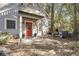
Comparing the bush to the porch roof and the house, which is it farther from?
the porch roof

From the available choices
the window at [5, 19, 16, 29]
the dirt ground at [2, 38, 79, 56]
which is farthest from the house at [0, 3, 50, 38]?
the dirt ground at [2, 38, 79, 56]

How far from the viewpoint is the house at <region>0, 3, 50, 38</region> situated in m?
3.64

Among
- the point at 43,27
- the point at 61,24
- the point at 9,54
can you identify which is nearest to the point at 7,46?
the point at 9,54

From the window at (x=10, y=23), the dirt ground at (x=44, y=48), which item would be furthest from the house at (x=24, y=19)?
the dirt ground at (x=44, y=48)

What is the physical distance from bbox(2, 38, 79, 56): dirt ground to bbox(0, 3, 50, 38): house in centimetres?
14

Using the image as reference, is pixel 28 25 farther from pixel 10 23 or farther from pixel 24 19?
pixel 10 23

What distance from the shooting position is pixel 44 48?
368 centimetres

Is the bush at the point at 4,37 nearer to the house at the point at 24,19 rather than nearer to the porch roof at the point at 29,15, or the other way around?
the house at the point at 24,19

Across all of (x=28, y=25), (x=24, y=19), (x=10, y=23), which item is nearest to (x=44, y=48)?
(x=28, y=25)

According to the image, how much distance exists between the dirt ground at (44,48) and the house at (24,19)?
0.14 m

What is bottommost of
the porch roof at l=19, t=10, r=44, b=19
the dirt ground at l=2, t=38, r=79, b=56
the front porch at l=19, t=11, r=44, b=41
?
the dirt ground at l=2, t=38, r=79, b=56

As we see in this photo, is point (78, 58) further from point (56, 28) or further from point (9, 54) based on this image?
point (9, 54)

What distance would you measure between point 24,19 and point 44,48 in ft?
1.78

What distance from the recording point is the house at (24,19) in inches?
143
